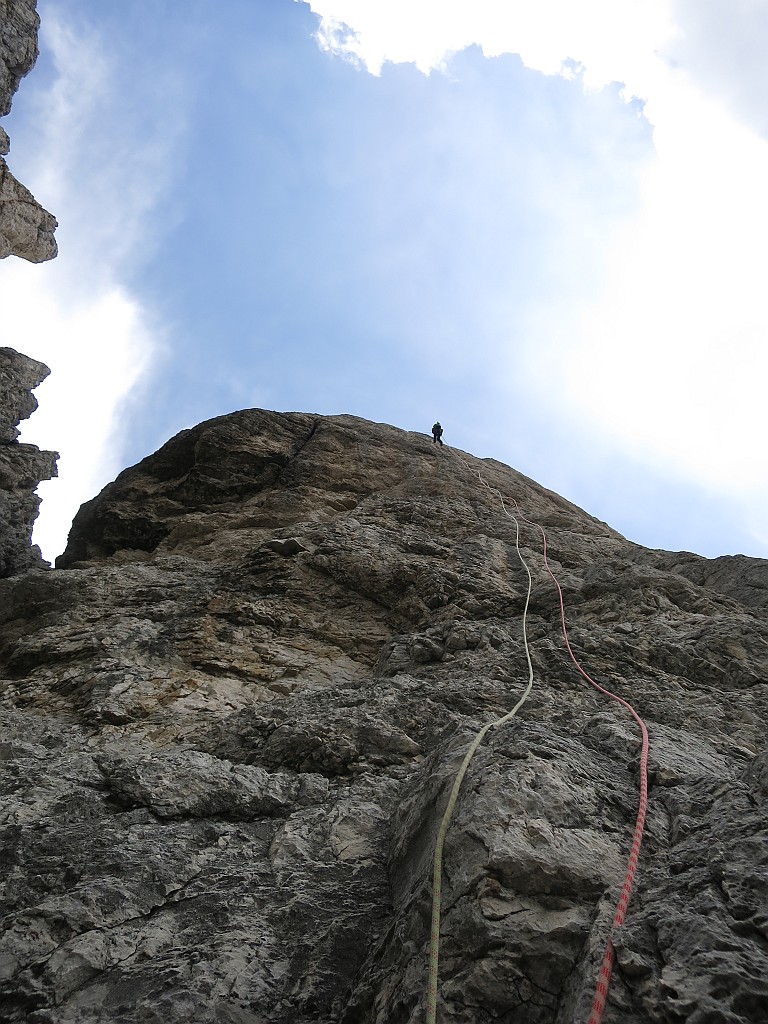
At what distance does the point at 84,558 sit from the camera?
14.0m

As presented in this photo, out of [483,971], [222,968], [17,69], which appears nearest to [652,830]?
[483,971]

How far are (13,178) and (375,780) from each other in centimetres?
1821

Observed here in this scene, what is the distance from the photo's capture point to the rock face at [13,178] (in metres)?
16.5

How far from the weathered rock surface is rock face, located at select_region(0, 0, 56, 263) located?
3.20m

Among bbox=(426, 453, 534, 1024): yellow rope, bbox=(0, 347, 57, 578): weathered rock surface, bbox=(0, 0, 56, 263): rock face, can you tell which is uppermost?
bbox=(0, 0, 56, 263): rock face

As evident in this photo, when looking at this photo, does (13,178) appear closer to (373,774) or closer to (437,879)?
(373,774)

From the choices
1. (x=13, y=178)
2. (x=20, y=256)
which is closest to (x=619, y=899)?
(x=13, y=178)

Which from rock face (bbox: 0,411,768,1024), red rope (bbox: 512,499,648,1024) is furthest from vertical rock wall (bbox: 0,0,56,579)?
red rope (bbox: 512,499,648,1024)

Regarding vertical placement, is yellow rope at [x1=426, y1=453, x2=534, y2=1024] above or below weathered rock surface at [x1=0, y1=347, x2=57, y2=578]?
below

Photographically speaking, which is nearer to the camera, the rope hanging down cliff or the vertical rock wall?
the rope hanging down cliff

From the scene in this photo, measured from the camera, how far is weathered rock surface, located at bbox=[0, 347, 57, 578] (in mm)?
12414

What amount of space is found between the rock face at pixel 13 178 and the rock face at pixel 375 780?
1095 centimetres

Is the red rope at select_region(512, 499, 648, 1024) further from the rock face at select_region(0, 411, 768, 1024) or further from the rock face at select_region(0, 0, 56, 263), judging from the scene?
the rock face at select_region(0, 0, 56, 263)

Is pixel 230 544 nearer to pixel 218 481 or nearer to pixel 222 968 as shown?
pixel 218 481
